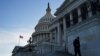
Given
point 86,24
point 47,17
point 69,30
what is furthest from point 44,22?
point 86,24

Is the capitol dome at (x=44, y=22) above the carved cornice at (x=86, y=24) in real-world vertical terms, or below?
above

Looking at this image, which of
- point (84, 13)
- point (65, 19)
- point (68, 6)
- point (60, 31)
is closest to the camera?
point (84, 13)

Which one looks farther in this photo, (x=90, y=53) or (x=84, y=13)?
(x=84, y=13)

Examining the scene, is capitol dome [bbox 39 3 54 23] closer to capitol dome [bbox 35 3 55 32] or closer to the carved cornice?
capitol dome [bbox 35 3 55 32]

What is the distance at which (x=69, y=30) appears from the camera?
24.0 metres

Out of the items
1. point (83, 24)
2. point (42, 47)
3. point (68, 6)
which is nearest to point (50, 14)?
point (68, 6)

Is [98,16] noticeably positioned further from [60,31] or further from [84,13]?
[60,31]

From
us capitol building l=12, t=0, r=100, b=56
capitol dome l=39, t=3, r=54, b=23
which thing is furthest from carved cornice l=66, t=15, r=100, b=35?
capitol dome l=39, t=3, r=54, b=23

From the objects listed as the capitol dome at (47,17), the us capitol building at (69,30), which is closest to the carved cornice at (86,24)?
the us capitol building at (69,30)

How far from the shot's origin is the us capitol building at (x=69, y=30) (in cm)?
1983

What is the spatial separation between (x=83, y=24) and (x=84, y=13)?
4166 cm

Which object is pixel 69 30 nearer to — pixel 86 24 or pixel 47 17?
pixel 86 24

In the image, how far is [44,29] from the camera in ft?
431

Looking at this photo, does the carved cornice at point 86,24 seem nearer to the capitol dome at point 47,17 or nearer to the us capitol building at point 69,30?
the us capitol building at point 69,30
